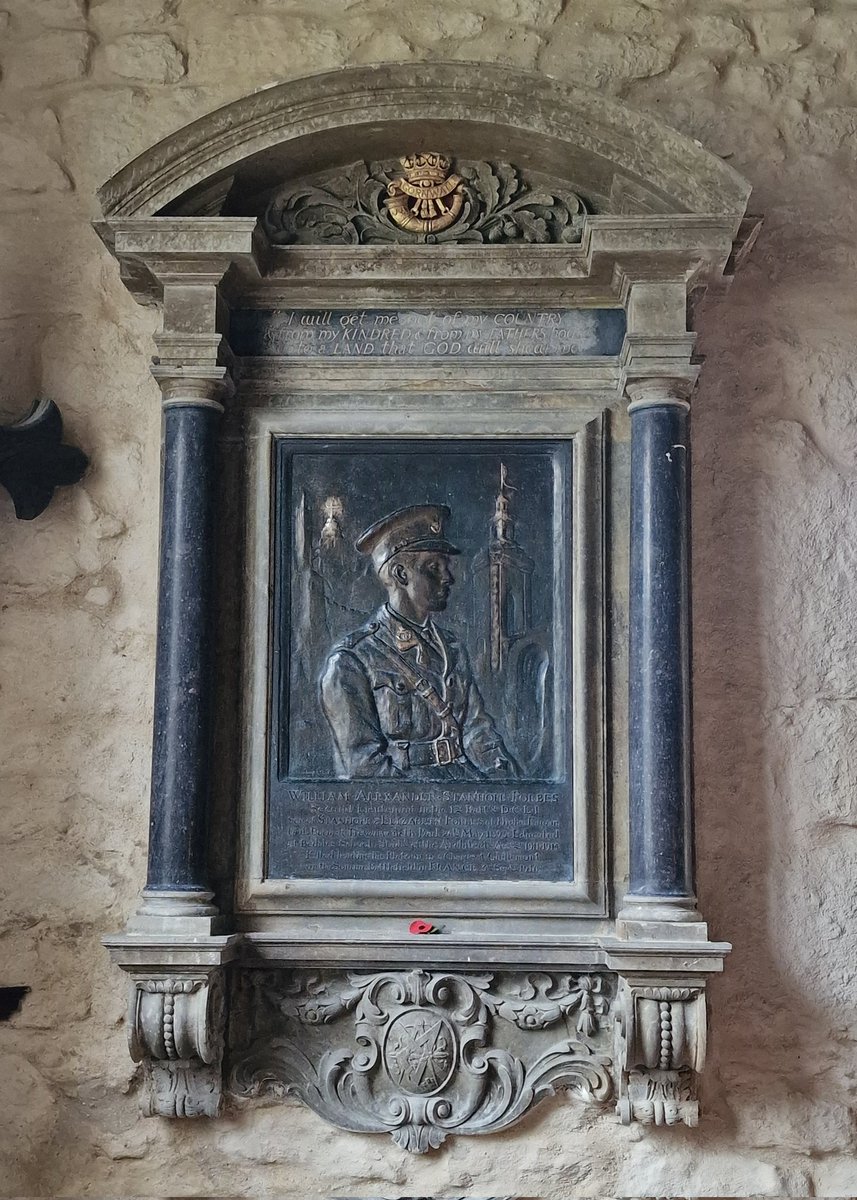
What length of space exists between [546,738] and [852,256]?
1.62 meters

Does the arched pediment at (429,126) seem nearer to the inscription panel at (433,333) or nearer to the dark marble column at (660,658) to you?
the inscription panel at (433,333)

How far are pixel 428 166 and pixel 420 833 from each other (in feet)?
5.83

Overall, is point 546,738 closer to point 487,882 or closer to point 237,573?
point 487,882

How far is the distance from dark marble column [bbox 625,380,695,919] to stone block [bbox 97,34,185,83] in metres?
1.67

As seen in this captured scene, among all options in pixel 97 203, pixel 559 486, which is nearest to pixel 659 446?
pixel 559 486

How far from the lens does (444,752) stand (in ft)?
11.0

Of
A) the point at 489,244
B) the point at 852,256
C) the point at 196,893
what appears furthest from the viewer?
the point at 852,256

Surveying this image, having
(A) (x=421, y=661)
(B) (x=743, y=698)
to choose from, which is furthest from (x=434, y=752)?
(B) (x=743, y=698)

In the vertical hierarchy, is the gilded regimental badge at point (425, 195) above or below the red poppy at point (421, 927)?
above

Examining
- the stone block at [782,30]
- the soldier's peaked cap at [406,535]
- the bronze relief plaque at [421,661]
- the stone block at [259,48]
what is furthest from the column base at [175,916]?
the stone block at [782,30]

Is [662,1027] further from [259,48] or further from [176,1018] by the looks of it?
[259,48]

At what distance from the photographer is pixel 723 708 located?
346cm

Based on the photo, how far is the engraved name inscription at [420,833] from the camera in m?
3.31

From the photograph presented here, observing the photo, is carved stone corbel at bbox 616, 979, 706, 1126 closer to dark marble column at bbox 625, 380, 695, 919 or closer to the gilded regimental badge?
dark marble column at bbox 625, 380, 695, 919
